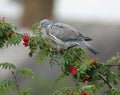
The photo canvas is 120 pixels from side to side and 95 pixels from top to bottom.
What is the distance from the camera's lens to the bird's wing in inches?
221

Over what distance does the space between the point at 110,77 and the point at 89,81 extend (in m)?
0.13

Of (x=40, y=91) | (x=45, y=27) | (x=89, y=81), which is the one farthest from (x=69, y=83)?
(x=89, y=81)

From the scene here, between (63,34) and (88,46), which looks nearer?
(88,46)

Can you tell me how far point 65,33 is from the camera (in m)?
5.84

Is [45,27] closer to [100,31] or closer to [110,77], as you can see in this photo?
[110,77]

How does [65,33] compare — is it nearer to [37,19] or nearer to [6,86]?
[6,86]

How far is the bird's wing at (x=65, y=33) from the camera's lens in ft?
18.5

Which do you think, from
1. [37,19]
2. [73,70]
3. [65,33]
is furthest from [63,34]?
[37,19]

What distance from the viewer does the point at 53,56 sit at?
13.4 ft

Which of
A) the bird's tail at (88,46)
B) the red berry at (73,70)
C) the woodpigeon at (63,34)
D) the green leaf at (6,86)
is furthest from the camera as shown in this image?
the woodpigeon at (63,34)

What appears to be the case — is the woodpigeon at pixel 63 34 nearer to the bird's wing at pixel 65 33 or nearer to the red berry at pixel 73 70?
the bird's wing at pixel 65 33

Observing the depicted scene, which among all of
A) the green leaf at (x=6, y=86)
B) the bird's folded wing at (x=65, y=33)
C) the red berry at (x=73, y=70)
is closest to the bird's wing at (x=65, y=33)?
the bird's folded wing at (x=65, y=33)

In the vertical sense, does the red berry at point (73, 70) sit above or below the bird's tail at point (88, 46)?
above

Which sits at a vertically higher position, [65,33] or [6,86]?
[6,86]
